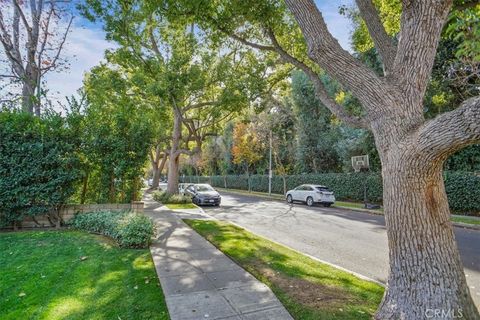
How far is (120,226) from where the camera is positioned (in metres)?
7.54

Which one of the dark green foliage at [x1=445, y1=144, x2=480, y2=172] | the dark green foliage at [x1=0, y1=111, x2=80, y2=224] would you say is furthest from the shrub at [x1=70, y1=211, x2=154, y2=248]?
the dark green foliage at [x1=445, y1=144, x2=480, y2=172]

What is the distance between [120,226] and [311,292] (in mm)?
5353

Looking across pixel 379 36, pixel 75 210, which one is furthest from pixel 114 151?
pixel 379 36

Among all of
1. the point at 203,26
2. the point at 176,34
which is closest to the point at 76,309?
the point at 203,26

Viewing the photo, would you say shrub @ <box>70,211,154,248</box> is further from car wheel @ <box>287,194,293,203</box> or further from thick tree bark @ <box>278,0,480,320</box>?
car wheel @ <box>287,194,293,203</box>

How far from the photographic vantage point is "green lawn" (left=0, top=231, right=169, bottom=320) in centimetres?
372

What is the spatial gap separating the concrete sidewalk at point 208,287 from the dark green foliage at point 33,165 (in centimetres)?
454

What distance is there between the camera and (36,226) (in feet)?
30.9

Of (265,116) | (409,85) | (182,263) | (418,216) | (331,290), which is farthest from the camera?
(265,116)

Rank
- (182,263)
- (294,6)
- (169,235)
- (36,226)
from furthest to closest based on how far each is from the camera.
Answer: (36,226), (169,235), (182,263), (294,6)

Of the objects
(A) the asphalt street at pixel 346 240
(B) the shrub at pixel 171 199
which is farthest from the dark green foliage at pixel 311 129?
(A) the asphalt street at pixel 346 240

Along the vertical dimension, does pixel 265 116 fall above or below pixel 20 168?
above

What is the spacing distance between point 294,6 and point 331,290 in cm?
450

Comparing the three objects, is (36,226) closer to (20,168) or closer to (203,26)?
(20,168)
